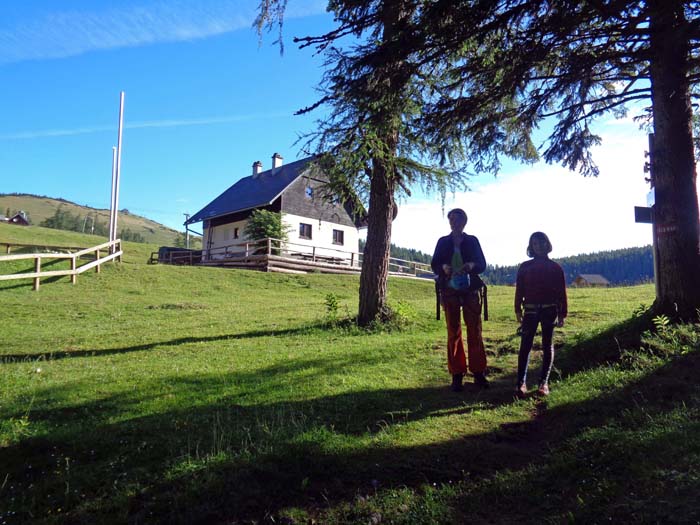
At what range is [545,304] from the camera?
191 inches

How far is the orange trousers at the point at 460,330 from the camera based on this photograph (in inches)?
199

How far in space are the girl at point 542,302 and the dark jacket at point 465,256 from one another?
45 centimetres

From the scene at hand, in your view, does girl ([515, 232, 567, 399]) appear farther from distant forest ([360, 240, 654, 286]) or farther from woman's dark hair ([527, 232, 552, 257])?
distant forest ([360, 240, 654, 286])

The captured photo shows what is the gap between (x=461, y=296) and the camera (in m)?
5.13

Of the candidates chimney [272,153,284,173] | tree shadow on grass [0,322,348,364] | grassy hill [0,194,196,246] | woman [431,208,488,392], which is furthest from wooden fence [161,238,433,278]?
grassy hill [0,194,196,246]

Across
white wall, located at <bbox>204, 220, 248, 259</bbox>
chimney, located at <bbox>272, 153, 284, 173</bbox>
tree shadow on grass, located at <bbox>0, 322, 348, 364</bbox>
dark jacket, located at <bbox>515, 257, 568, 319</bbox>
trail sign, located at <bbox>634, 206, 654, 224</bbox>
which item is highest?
chimney, located at <bbox>272, 153, 284, 173</bbox>

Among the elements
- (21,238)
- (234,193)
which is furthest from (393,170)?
(21,238)

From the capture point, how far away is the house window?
34.9 meters

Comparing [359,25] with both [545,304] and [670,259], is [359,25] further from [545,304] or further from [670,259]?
[670,259]

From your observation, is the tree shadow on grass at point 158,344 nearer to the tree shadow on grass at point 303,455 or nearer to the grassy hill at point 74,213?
the tree shadow on grass at point 303,455

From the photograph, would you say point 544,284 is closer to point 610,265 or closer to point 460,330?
point 460,330

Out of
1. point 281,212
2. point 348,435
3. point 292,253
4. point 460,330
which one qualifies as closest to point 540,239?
point 460,330

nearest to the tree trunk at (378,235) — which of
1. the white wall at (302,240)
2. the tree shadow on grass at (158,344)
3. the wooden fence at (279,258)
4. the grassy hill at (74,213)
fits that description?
the tree shadow on grass at (158,344)

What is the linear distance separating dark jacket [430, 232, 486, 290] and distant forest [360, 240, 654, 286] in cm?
8953
